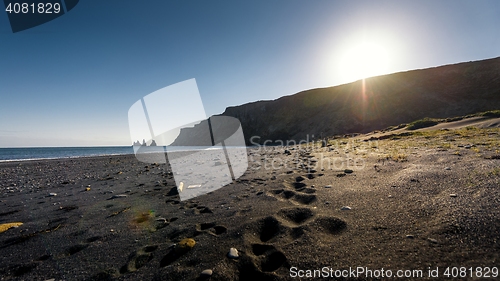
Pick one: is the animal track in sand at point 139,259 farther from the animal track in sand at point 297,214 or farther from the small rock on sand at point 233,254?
the animal track in sand at point 297,214

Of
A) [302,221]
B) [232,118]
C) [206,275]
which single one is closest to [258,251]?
[206,275]

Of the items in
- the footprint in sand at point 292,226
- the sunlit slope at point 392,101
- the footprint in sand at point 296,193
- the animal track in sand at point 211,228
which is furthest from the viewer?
the sunlit slope at point 392,101

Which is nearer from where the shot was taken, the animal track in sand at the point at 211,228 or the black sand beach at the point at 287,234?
the black sand beach at the point at 287,234

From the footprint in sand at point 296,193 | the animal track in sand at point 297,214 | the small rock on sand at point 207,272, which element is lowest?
the footprint in sand at point 296,193

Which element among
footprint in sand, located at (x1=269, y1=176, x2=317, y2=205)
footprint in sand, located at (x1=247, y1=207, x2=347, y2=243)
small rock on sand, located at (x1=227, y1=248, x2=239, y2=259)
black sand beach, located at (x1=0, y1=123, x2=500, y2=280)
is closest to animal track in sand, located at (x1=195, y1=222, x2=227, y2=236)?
black sand beach, located at (x1=0, y1=123, x2=500, y2=280)

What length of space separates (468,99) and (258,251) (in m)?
60.3

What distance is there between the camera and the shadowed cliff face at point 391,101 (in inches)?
1656

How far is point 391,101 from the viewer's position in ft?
162

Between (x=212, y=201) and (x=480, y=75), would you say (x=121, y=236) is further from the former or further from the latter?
(x=480, y=75)

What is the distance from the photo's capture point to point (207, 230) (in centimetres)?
341

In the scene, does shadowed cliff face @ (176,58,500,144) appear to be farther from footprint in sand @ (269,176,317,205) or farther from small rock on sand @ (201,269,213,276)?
small rock on sand @ (201,269,213,276)

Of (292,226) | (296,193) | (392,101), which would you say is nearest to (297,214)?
(292,226)

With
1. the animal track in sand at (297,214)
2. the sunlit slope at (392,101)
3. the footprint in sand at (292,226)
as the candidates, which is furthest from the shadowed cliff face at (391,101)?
the footprint in sand at (292,226)

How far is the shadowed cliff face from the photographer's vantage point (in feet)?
138
